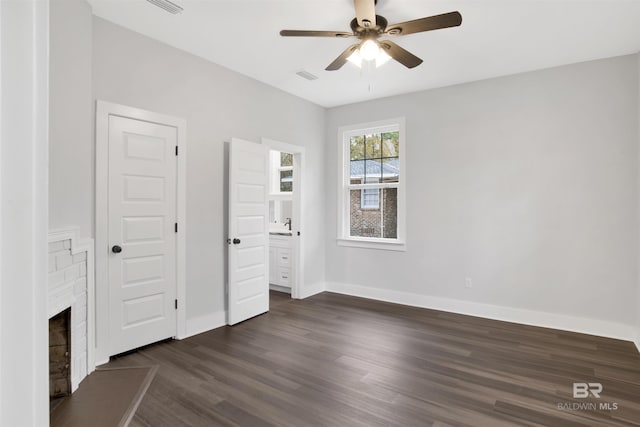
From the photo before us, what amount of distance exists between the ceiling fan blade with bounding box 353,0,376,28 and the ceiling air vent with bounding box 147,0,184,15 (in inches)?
57.2

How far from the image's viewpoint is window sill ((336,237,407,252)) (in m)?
5.11

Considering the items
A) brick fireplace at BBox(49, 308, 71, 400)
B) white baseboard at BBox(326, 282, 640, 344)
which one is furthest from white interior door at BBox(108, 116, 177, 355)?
white baseboard at BBox(326, 282, 640, 344)

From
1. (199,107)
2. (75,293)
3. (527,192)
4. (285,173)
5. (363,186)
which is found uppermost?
(199,107)

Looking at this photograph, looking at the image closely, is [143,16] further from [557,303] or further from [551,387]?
[557,303]

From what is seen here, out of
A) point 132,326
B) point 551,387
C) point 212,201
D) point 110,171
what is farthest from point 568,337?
point 110,171

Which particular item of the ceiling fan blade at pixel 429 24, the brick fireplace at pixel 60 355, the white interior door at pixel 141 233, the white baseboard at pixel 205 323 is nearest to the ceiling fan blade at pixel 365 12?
the ceiling fan blade at pixel 429 24

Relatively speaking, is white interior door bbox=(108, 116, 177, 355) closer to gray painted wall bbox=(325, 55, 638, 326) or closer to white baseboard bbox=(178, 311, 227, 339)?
white baseboard bbox=(178, 311, 227, 339)

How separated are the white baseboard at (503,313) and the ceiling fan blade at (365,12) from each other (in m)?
3.51

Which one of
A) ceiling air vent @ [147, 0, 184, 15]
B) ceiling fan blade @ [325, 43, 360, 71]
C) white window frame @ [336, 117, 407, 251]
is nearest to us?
ceiling air vent @ [147, 0, 184, 15]

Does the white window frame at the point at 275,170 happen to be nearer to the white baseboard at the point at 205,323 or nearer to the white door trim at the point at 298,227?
the white door trim at the point at 298,227

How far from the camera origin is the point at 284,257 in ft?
18.5

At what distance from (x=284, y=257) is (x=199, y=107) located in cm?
263

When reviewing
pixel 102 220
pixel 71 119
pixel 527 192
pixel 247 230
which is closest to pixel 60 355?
pixel 102 220

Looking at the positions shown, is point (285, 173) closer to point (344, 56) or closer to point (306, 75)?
point (306, 75)
